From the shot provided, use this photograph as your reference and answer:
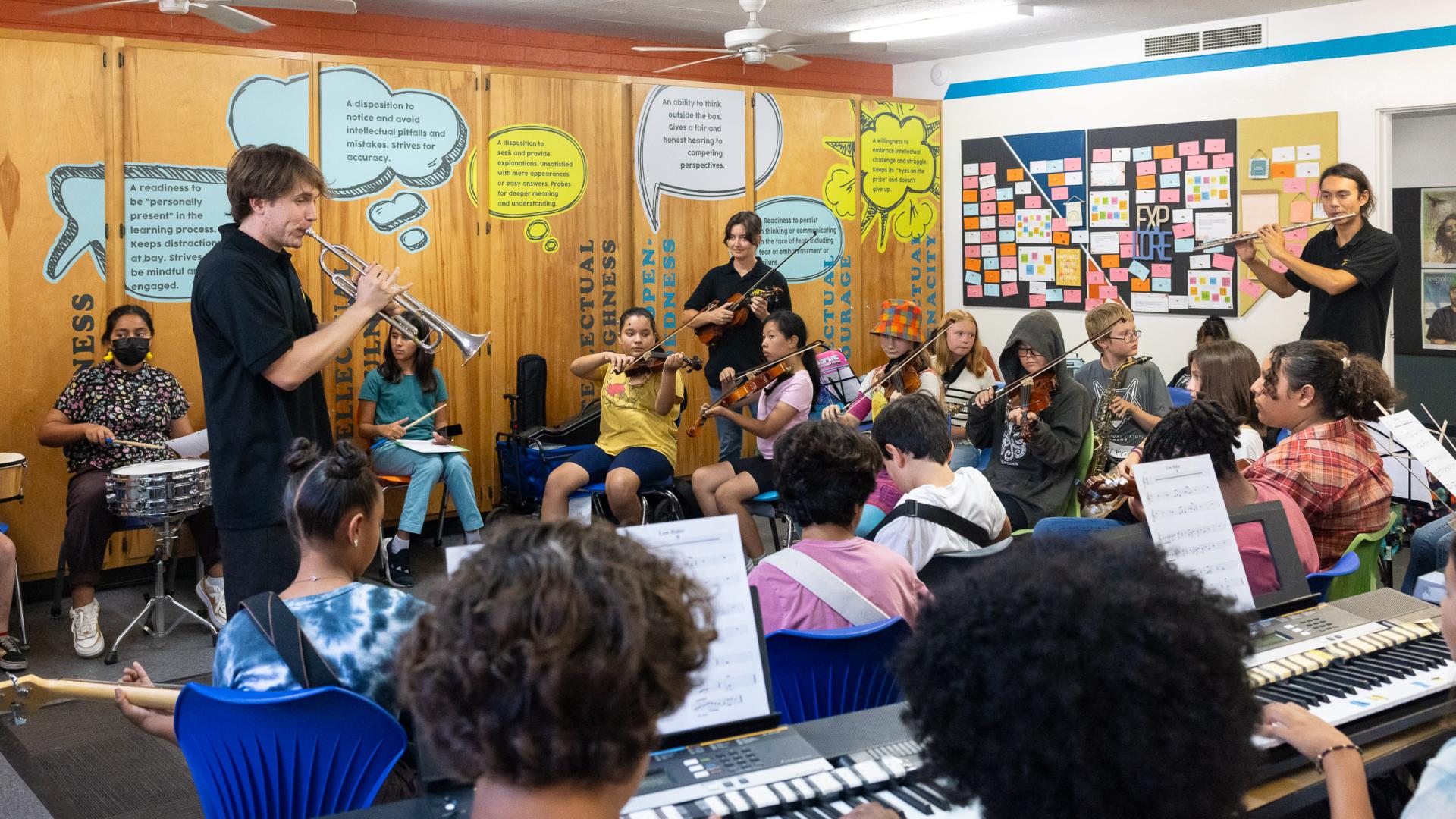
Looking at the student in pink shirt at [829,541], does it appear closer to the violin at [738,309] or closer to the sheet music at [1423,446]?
the sheet music at [1423,446]

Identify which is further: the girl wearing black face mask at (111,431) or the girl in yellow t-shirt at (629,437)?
the girl in yellow t-shirt at (629,437)

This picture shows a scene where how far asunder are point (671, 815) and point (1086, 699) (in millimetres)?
522

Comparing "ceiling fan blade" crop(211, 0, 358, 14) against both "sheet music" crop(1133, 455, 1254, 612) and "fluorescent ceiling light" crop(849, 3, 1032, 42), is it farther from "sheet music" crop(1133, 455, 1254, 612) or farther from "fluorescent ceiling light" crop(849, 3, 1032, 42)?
"sheet music" crop(1133, 455, 1254, 612)

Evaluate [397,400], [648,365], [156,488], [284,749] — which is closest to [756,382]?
[648,365]

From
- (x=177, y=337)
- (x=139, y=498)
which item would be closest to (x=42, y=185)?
(x=177, y=337)

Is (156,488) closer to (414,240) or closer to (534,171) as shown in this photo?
(414,240)

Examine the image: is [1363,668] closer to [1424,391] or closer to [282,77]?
[282,77]

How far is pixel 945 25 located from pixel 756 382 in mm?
2959

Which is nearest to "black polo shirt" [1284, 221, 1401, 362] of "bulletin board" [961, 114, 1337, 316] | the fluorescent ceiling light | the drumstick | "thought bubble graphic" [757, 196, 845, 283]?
"bulletin board" [961, 114, 1337, 316]

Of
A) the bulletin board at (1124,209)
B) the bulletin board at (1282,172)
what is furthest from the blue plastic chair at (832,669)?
the bulletin board at (1124,209)

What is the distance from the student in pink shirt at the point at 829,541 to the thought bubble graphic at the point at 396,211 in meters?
3.58

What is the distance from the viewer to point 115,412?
4543 mm

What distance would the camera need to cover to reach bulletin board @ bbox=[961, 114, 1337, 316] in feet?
22.0

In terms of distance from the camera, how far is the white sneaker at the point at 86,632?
412cm
